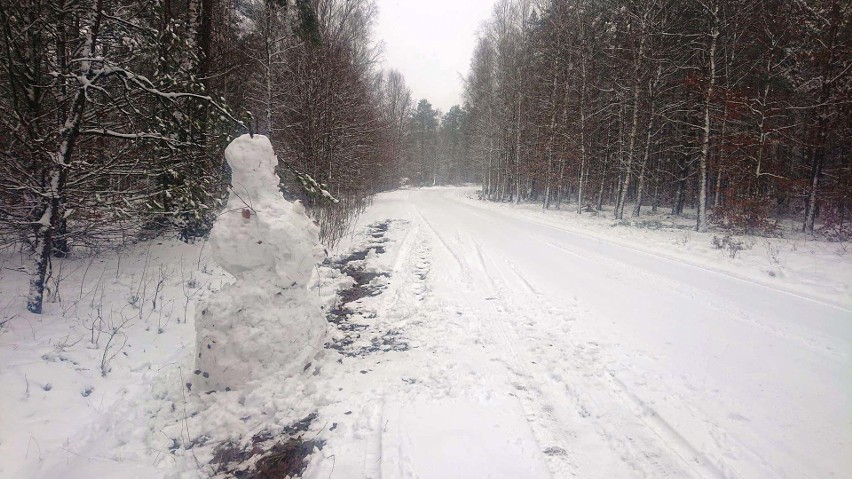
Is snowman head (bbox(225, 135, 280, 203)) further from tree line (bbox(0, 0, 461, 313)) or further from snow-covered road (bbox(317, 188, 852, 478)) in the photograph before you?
snow-covered road (bbox(317, 188, 852, 478))

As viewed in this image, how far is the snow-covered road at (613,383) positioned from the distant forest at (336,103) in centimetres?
246

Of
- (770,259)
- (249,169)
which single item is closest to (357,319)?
(249,169)

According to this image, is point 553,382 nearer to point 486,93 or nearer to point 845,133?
Result: point 845,133

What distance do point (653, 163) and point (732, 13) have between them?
12.6 metres

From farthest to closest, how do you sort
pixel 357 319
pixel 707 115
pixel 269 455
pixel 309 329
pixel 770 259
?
pixel 707 115 < pixel 770 259 < pixel 357 319 < pixel 309 329 < pixel 269 455

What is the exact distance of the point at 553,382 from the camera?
359cm

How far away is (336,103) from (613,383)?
1162 cm

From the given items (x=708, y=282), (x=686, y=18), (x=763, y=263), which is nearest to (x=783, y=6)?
(x=686, y=18)

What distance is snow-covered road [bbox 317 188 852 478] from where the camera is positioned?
2.62m

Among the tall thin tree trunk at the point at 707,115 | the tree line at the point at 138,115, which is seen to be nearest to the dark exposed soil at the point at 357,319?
the tree line at the point at 138,115

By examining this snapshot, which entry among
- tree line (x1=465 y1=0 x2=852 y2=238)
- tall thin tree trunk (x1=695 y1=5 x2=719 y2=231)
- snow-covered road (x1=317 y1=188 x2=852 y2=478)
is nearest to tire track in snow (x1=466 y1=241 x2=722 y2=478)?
snow-covered road (x1=317 y1=188 x2=852 y2=478)

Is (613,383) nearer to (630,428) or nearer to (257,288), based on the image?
(630,428)

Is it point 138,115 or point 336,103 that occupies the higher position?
point 336,103

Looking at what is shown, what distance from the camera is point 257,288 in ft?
12.2
